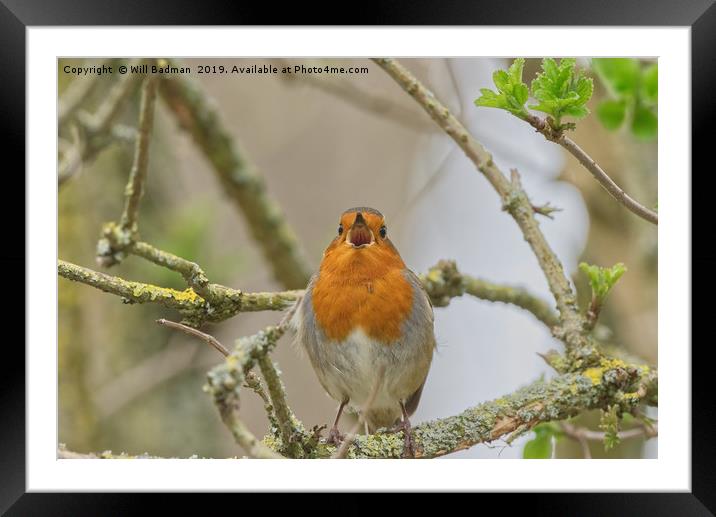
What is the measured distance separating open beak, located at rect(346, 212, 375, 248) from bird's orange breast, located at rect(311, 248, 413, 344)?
3 cm

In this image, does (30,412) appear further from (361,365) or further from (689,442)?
(689,442)

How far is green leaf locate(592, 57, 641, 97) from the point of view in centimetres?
254

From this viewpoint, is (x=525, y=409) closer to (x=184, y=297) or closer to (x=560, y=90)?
(x=560, y=90)

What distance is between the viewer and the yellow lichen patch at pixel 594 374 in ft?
8.37

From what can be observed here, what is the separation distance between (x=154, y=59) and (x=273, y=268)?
51.3 inches

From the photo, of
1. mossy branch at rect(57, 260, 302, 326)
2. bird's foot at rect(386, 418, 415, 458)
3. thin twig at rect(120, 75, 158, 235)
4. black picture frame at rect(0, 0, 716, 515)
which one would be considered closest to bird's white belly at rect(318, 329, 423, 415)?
bird's foot at rect(386, 418, 415, 458)

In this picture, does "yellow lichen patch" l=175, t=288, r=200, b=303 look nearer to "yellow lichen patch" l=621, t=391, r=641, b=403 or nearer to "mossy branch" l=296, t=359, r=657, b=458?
"mossy branch" l=296, t=359, r=657, b=458

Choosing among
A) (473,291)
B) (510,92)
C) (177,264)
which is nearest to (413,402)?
(473,291)

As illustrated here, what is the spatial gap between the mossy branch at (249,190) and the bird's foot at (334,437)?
111 centimetres

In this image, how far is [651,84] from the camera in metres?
2.56

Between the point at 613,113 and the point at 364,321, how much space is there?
1.14 metres

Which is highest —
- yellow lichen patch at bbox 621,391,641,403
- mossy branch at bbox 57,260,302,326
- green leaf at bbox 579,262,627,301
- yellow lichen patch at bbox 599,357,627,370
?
green leaf at bbox 579,262,627,301

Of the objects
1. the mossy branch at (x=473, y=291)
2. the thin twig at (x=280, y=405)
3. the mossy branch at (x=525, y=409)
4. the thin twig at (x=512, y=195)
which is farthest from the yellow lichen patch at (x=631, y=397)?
the thin twig at (x=280, y=405)

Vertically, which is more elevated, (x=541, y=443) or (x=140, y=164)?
(x=140, y=164)
